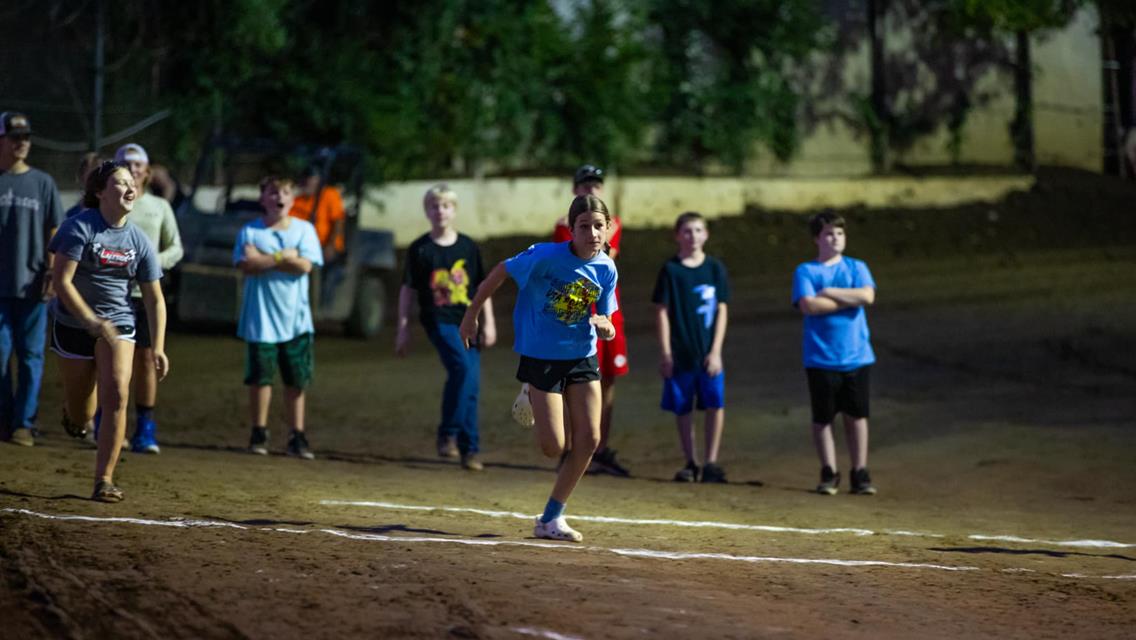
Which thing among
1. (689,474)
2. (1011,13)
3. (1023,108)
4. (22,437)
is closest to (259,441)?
(22,437)

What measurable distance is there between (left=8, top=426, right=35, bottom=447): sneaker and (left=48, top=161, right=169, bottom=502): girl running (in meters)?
2.05

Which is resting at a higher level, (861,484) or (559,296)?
(559,296)

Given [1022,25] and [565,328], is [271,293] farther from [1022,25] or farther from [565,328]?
[1022,25]

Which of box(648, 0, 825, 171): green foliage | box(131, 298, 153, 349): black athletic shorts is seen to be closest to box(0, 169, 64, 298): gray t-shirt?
box(131, 298, 153, 349): black athletic shorts

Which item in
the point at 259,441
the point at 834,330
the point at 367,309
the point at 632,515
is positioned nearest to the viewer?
the point at 632,515

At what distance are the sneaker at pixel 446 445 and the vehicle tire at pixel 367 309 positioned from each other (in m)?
6.58

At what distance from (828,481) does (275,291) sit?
3931 mm

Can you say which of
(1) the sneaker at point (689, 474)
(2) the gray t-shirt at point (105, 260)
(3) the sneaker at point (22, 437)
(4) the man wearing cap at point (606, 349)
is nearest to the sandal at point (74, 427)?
(2) the gray t-shirt at point (105, 260)

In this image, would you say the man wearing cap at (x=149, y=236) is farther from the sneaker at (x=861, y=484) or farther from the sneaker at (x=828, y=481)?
the sneaker at (x=861, y=484)

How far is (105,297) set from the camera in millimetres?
8711

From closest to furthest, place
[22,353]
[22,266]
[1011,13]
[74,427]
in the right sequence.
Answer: [74,427] < [22,266] < [22,353] < [1011,13]

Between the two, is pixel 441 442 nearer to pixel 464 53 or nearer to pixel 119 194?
pixel 119 194

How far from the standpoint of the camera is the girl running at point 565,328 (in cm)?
825

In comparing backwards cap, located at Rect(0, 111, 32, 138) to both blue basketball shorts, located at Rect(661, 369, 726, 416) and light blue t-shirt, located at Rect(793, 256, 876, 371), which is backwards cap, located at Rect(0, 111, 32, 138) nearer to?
blue basketball shorts, located at Rect(661, 369, 726, 416)
